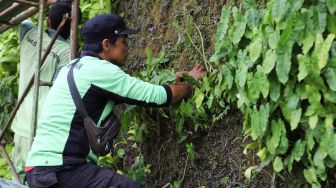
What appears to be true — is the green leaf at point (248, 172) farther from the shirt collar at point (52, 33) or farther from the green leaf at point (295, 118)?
the shirt collar at point (52, 33)

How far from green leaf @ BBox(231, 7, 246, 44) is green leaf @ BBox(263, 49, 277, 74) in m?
0.35

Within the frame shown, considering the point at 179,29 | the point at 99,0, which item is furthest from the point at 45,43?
the point at 179,29

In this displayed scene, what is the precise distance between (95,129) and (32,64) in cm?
174

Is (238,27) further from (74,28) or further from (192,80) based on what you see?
(74,28)

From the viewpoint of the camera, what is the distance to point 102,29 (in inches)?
154

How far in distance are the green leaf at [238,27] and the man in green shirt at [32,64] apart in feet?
5.99

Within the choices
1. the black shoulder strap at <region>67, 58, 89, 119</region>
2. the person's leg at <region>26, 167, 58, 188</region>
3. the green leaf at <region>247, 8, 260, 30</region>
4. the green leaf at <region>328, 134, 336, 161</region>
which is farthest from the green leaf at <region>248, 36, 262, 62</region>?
the person's leg at <region>26, 167, 58, 188</region>

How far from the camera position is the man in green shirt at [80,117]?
3707 millimetres

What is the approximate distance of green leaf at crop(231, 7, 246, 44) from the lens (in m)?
3.73

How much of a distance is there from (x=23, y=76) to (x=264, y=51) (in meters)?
2.53

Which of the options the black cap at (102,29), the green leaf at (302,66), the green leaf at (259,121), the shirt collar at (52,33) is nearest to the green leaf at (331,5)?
the green leaf at (302,66)

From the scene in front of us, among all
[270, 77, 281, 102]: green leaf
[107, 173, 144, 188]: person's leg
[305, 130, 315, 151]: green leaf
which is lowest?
[107, 173, 144, 188]: person's leg

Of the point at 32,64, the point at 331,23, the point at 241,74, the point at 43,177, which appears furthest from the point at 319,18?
the point at 32,64

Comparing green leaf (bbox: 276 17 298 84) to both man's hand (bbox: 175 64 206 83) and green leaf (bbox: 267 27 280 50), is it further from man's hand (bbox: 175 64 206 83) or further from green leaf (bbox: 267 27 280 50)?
man's hand (bbox: 175 64 206 83)
